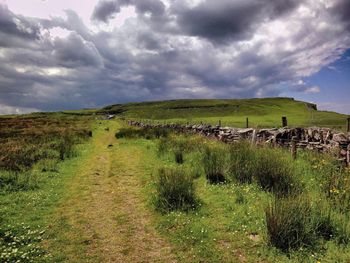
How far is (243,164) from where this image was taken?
36.1 ft

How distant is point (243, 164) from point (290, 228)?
4.84 metres

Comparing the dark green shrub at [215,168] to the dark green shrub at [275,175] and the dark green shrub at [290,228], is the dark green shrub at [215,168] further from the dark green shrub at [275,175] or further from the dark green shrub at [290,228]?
the dark green shrub at [290,228]

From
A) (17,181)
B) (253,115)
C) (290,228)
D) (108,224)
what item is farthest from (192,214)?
(253,115)

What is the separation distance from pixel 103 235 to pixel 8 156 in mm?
12184

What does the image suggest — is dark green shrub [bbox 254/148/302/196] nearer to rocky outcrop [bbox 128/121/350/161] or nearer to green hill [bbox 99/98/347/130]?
rocky outcrop [bbox 128/121/350/161]

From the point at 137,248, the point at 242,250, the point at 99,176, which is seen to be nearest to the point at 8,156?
the point at 99,176

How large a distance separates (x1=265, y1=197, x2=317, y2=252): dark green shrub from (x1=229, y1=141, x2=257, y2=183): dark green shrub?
3.69 metres

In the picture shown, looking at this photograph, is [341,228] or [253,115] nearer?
[341,228]

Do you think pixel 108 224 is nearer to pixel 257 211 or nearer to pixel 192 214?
pixel 192 214

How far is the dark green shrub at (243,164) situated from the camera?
10430 mm

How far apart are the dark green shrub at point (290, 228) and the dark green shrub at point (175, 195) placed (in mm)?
2711

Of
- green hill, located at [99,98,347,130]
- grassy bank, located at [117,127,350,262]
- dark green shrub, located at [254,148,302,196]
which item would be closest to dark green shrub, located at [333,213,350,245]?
grassy bank, located at [117,127,350,262]

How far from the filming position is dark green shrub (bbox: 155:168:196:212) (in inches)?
341

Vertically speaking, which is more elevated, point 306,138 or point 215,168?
point 306,138
